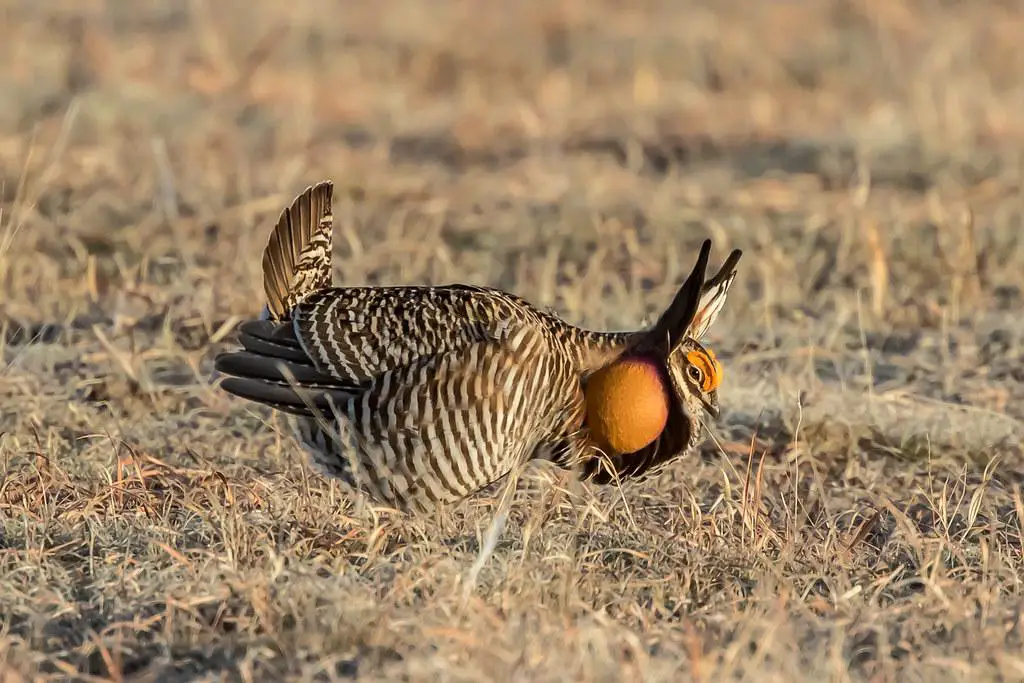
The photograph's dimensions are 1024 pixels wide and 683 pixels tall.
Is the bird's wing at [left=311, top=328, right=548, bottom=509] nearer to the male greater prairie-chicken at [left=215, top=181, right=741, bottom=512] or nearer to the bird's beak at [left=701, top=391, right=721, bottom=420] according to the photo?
the male greater prairie-chicken at [left=215, top=181, right=741, bottom=512]

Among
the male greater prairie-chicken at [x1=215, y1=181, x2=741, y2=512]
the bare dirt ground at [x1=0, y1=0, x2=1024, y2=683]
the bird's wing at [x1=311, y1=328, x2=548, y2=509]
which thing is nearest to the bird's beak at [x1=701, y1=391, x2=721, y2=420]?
the male greater prairie-chicken at [x1=215, y1=181, x2=741, y2=512]

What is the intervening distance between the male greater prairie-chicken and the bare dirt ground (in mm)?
128

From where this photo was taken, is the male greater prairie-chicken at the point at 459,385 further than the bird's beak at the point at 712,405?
No

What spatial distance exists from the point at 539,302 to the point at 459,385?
2482mm

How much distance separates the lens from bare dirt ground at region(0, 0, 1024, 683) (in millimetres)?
3277

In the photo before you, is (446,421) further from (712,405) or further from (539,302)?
(539,302)

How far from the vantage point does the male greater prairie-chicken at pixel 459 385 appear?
396 centimetres

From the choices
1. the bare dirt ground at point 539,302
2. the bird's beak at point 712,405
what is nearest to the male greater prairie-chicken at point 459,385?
the bird's beak at point 712,405

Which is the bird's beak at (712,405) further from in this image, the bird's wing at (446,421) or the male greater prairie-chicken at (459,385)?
the bird's wing at (446,421)

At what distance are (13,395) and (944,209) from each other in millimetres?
4369

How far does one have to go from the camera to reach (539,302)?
21.0 ft

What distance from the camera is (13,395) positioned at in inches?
198

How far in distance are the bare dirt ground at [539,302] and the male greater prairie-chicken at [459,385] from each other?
0.42 ft

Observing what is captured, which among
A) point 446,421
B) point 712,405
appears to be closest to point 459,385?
point 446,421
